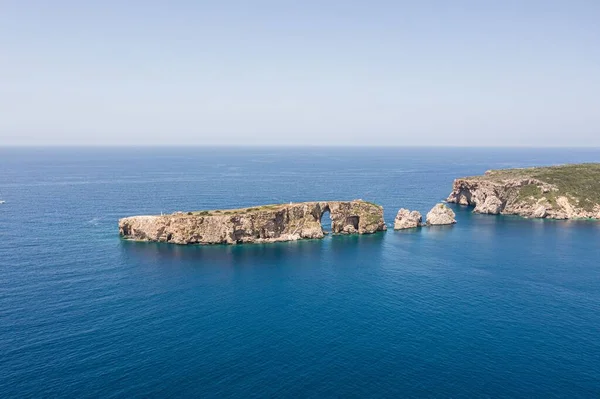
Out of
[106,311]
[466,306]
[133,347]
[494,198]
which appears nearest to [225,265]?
[106,311]

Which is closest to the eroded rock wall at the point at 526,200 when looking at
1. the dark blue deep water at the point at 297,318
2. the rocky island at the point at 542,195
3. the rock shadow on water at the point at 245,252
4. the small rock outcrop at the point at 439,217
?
the rocky island at the point at 542,195

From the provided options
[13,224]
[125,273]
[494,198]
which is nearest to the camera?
[125,273]

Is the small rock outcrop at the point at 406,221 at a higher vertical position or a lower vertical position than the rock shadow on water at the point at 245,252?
higher

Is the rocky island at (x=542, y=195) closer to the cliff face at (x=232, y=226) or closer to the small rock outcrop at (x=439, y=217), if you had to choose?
the small rock outcrop at (x=439, y=217)

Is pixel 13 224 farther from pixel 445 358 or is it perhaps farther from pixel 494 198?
pixel 494 198

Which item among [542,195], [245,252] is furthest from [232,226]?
[542,195]

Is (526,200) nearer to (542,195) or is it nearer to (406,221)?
(542,195)

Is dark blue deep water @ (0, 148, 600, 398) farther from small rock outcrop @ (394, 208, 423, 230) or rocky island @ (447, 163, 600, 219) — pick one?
rocky island @ (447, 163, 600, 219)
